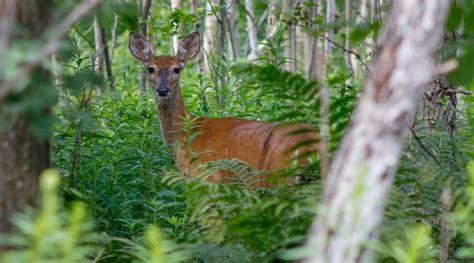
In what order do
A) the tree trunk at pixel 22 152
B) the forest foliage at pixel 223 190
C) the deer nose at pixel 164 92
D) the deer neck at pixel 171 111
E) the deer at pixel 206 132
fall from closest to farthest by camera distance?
the forest foliage at pixel 223 190 → the tree trunk at pixel 22 152 → the deer at pixel 206 132 → the deer neck at pixel 171 111 → the deer nose at pixel 164 92

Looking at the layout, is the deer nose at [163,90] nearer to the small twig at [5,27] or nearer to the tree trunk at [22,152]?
the tree trunk at [22,152]

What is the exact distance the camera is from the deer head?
990cm

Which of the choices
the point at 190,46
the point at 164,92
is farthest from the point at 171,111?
the point at 190,46

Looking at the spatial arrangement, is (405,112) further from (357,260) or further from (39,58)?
(39,58)

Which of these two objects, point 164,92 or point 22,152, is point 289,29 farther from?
point 22,152

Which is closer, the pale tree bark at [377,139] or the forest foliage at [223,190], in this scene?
the pale tree bark at [377,139]

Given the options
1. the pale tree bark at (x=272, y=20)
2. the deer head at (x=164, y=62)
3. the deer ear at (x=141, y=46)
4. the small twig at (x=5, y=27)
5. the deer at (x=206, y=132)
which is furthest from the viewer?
the deer ear at (x=141, y=46)

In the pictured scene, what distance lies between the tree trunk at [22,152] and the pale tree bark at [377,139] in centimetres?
117

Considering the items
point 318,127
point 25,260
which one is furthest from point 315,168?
point 25,260

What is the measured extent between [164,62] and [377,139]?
7.17 meters

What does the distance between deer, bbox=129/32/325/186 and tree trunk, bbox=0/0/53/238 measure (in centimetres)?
282

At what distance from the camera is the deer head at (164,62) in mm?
9898

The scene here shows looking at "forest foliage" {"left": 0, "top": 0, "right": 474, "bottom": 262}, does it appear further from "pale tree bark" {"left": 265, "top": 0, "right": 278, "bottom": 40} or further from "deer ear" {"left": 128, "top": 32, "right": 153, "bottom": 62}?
"deer ear" {"left": 128, "top": 32, "right": 153, "bottom": 62}

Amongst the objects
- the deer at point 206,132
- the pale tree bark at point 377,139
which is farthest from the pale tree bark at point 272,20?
the pale tree bark at point 377,139
